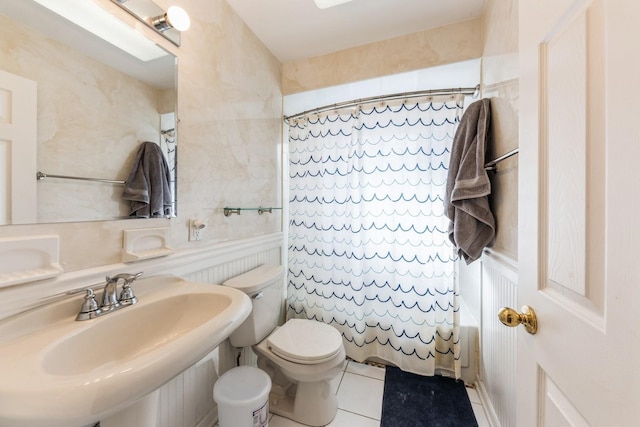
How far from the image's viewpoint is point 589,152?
0.40 meters

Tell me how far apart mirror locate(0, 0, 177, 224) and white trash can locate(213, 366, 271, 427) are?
2.77 ft

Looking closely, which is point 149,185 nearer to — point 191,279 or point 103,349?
point 191,279

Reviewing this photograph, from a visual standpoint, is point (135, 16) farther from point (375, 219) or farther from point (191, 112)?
point (375, 219)

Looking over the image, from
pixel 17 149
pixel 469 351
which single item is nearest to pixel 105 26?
pixel 17 149

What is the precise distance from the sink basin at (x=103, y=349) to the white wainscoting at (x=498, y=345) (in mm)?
1069

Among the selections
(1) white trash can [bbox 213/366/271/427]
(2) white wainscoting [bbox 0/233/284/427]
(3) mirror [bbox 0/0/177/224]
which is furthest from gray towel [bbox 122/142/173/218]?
(1) white trash can [bbox 213/366/271/427]

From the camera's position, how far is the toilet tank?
126 cm

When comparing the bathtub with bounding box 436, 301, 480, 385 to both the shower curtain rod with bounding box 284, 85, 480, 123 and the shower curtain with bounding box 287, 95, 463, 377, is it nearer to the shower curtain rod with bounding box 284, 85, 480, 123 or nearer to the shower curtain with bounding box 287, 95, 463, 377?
the shower curtain with bounding box 287, 95, 463, 377

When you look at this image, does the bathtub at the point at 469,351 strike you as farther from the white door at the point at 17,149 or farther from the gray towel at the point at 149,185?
the white door at the point at 17,149

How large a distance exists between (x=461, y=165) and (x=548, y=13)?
78cm

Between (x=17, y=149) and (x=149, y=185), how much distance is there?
1.11 ft

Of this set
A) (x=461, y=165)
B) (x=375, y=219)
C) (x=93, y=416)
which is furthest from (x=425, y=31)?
(x=93, y=416)

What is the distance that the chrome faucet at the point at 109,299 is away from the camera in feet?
2.30

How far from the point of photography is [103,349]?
690mm
